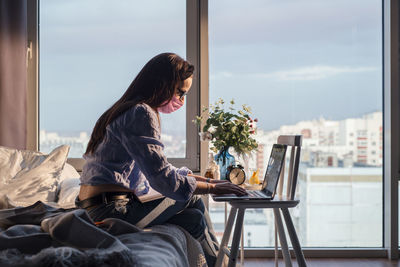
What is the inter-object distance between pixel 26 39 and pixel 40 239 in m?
2.16

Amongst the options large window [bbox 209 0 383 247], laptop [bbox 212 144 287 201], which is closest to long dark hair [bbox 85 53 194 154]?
laptop [bbox 212 144 287 201]

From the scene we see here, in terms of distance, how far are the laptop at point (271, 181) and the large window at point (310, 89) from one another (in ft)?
3.84

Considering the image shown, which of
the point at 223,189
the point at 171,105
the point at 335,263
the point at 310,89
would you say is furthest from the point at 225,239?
the point at 310,89

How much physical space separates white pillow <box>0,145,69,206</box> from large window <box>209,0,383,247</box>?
121cm

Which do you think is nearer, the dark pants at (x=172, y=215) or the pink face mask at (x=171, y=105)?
the dark pants at (x=172, y=215)

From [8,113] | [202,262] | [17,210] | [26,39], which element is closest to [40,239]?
[17,210]

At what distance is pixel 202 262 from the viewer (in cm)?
186

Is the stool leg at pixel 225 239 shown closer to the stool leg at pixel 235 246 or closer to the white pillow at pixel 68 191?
the stool leg at pixel 235 246

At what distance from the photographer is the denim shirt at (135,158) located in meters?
1.74

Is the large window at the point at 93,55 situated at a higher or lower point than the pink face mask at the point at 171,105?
higher

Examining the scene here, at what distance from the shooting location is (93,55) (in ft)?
11.1

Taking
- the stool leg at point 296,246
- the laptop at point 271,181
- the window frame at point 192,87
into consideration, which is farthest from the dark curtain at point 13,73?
the stool leg at point 296,246

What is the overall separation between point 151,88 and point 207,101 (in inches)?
58.2

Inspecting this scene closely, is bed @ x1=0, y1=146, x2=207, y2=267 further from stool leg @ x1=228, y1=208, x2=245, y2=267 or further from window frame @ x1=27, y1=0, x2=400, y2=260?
window frame @ x1=27, y1=0, x2=400, y2=260
